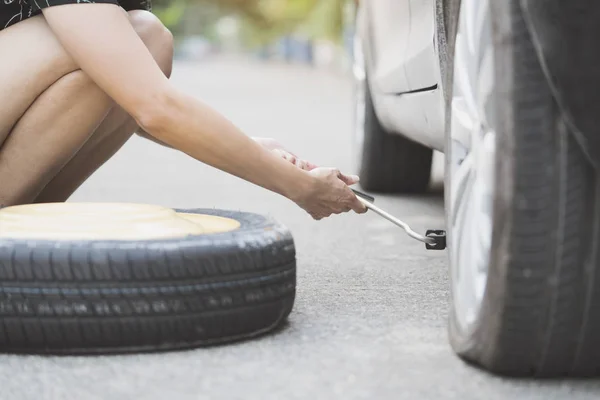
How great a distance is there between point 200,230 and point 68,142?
55 cm

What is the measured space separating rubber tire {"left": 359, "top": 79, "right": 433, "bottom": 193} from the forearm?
2208 millimetres

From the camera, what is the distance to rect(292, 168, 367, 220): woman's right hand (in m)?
2.21

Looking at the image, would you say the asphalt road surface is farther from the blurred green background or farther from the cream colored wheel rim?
the blurred green background

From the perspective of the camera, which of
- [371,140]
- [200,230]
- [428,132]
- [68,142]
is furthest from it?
[371,140]

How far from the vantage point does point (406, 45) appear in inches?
114

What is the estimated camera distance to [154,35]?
8.14ft

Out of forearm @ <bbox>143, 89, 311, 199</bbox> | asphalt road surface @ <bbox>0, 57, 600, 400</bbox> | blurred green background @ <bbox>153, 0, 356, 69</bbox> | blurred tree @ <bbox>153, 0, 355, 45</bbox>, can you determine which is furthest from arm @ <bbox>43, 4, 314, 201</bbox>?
blurred green background @ <bbox>153, 0, 356, 69</bbox>

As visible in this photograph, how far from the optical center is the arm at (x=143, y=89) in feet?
6.59

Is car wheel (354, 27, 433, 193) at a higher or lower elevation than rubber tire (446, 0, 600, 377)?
lower

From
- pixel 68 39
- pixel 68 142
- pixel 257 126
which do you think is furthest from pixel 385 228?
pixel 257 126

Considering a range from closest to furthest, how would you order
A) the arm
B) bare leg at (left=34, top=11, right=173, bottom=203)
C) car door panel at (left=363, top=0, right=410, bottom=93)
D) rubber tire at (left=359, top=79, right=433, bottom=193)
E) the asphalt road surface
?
the asphalt road surface, the arm, bare leg at (left=34, top=11, right=173, bottom=203), car door panel at (left=363, top=0, right=410, bottom=93), rubber tire at (left=359, top=79, right=433, bottom=193)

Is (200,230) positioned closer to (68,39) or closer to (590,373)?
(68,39)

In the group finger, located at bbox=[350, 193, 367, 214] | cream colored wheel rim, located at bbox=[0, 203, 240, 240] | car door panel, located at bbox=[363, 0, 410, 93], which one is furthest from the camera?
car door panel, located at bbox=[363, 0, 410, 93]

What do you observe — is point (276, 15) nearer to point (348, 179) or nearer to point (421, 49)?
point (421, 49)
